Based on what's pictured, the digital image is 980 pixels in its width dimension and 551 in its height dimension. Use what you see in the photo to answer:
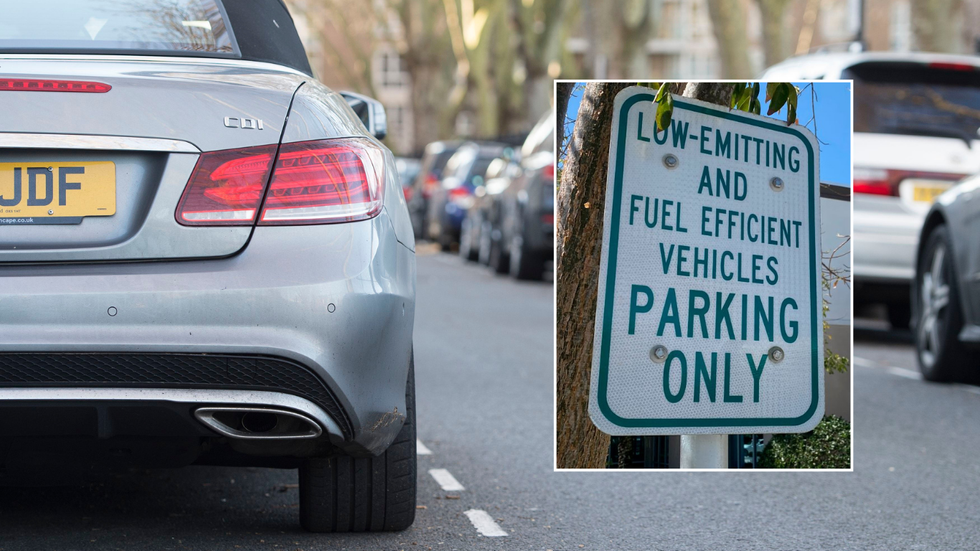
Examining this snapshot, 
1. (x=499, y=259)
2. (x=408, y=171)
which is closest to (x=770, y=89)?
(x=499, y=259)

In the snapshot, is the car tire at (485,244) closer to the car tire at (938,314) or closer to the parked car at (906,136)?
the parked car at (906,136)

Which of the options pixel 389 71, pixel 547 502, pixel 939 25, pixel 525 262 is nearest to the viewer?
pixel 547 502

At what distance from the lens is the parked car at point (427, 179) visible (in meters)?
27.8

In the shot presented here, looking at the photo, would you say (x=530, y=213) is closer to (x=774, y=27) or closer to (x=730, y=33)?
(x=730, y=33)

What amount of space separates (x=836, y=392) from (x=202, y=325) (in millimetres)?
1531

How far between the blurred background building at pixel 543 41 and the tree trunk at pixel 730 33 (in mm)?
20

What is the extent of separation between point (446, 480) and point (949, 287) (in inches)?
155

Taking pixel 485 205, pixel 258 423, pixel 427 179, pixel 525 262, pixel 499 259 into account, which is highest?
pixel 258 423

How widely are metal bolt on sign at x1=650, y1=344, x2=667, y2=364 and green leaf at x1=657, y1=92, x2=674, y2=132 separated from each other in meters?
0.52

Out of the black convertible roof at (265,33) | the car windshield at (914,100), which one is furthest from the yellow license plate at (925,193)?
the black convertible roof at (265,33)

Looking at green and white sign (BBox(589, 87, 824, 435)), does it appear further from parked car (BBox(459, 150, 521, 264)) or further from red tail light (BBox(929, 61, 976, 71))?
parked car (BBox(459, 150, 521, 264))

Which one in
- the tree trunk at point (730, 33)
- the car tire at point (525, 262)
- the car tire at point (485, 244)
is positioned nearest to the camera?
the car tire at point (525, 262)

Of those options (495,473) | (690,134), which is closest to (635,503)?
(495,473)

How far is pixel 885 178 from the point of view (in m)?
9.88
